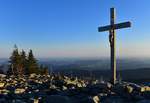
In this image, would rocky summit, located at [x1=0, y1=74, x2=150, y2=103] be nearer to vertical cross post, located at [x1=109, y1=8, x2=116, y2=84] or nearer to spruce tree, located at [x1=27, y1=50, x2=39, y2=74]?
vertical cross post, located at [x1=109, y1=8, x2=116, y2=84]

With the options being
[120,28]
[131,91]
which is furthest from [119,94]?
[120,28]

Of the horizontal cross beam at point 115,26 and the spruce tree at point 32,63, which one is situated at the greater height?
the horizontal cross beam at point 115,26

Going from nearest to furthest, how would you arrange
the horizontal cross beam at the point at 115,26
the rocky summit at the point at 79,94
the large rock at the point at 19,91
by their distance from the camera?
1. the rocky summit at the point at 79,94
2. the large rock at the point at 19,91
3. the horizontal cross beam at the point at 115,26

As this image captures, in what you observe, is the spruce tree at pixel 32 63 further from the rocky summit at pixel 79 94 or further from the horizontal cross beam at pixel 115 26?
the rocky summit at pixel 79 94

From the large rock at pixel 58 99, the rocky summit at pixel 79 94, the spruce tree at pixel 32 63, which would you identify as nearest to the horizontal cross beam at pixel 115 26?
the rocky summit at pixel 79 94

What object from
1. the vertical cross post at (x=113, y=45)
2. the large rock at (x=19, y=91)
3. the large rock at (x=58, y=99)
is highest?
the vertical cross post at (x=113, y=45)

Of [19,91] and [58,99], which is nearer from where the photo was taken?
[58,99]

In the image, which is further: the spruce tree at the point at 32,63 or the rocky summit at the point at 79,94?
the spruce tree at the point at 32,63

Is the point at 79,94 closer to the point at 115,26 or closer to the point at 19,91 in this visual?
the point at 19,91

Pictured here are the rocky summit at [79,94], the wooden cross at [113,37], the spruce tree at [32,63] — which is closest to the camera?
the rocky summit at [79,94]

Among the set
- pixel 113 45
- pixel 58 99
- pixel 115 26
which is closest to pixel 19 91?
pixel 58 99

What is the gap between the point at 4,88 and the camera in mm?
25062

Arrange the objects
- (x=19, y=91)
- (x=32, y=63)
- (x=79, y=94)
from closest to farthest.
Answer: (x=79, y=94), (x=19, y=91), (x=32, y=63)

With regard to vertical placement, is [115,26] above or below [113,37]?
above
